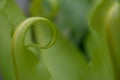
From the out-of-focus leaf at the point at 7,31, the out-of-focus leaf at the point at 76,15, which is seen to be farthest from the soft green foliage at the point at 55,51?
the out-of-focus leaf at the point at 76,15

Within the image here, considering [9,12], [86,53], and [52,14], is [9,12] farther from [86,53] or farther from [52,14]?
[86,53]

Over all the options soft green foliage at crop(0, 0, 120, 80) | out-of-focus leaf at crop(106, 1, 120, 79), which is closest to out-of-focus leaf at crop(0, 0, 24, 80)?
soft green foliage at crop(0, 0, 120, 80)

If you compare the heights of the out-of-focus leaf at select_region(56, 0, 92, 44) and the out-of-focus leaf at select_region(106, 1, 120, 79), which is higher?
the out-of-focus leaf at select_region(56, 0, 92, 44)

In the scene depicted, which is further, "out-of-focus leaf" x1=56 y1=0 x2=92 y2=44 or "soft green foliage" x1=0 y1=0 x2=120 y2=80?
"out-of-focus leaf" x1=56 y1=0 x2=92 y2=44

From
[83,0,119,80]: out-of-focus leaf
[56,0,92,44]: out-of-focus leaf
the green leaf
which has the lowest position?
[83,0,119,80]: out-of-focus leaf

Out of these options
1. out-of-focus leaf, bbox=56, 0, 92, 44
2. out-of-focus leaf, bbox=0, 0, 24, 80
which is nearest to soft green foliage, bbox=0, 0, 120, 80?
out-of-focus leaf, bbox=0, 0, 24, 80

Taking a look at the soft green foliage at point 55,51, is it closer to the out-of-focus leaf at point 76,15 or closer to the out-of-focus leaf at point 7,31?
the out-of-focus leaf at point 7,31

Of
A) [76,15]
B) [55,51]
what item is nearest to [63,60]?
[55,51]

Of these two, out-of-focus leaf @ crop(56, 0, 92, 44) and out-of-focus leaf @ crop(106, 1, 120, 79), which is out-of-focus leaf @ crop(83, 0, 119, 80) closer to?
out-of-focus leaf @ crop(106, 1, 120, 79)

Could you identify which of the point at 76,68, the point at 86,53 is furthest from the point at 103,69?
the point at 86,53

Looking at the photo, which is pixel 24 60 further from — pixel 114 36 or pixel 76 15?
pixel 76 15

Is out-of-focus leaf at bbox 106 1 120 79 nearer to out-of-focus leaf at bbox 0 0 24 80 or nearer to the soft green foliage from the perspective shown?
the soft green foliage
